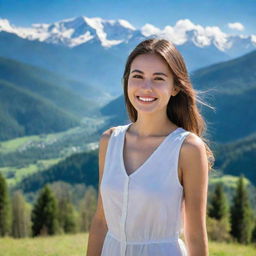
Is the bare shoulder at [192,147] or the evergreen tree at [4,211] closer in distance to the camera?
the bare shoulder at [192,147]

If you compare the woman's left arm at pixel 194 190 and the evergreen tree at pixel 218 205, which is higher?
the evergreen tree at pixel 218 205

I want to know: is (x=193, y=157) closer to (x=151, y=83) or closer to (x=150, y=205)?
(x=150, y=205)

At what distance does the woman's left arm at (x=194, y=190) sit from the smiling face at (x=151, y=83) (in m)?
0.47

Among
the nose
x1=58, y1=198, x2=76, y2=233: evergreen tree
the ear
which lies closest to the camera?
the nose

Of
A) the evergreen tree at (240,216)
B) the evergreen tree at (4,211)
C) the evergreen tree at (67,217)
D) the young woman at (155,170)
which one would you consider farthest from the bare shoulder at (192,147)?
the evergreen tree at (67,217)

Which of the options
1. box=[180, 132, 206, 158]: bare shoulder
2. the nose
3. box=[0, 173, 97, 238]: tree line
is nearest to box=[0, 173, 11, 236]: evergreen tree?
box=[0, 173, 97, 238]: tree line

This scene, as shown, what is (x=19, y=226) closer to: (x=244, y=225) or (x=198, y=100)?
(x=244, y=225)

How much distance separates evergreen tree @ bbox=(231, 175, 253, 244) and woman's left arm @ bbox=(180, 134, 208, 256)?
144 feet

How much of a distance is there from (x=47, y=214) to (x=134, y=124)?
4277cm

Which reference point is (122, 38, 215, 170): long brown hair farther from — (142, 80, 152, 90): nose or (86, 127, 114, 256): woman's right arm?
(86, 127, 114, 256): woman's right arm

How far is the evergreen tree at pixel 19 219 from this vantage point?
192 feet

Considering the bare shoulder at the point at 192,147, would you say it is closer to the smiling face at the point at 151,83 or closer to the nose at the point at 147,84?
the smiling face at the point at 151,83

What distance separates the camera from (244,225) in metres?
45.9

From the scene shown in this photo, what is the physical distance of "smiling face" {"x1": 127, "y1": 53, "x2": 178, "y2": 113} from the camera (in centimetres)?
374
